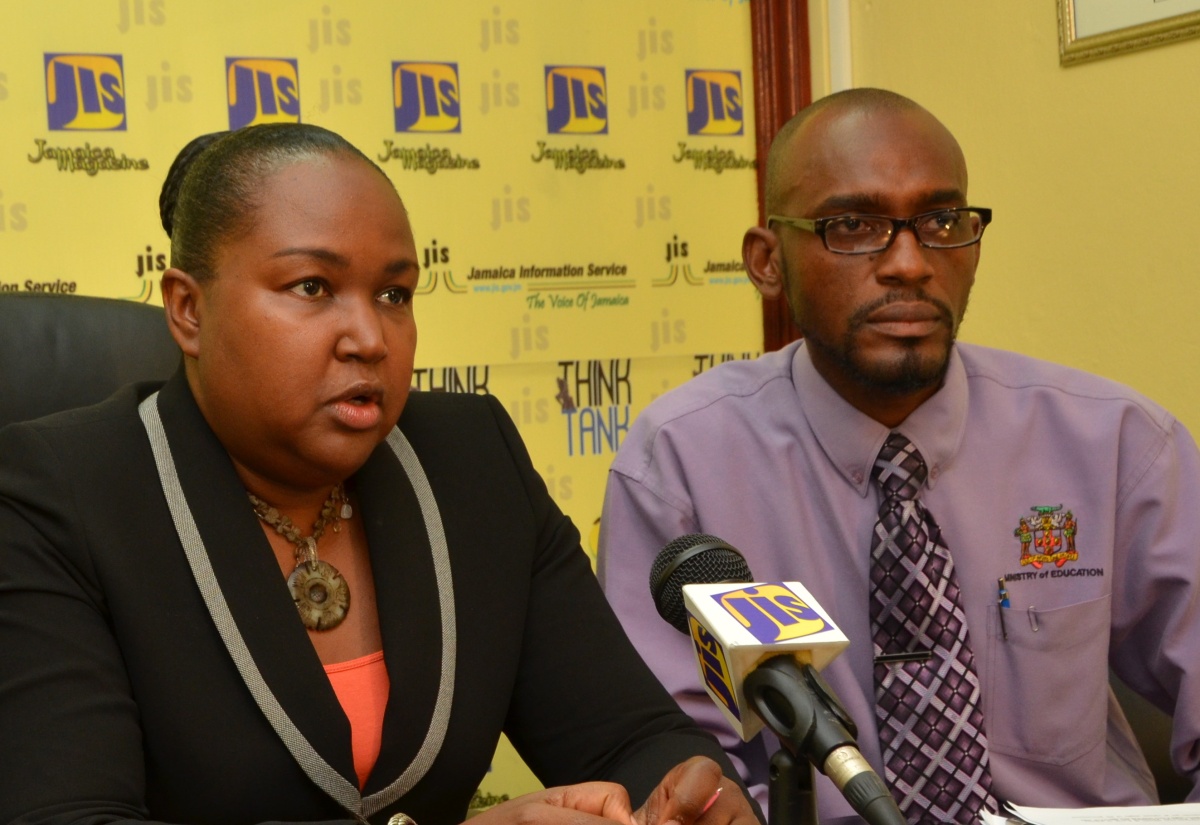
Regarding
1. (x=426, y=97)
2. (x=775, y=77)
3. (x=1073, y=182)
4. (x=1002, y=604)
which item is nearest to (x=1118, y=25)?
(x=1073, y=182)

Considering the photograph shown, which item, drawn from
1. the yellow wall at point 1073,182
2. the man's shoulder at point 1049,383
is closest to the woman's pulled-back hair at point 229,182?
the man's shoulder at point 1049,383

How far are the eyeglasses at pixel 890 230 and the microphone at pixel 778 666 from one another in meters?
0.82

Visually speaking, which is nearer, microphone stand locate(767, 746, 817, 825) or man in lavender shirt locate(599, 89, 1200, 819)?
microphone stand locate(767, 746, 817, 825)

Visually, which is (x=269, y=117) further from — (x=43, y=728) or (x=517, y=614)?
(x=43, y=728)

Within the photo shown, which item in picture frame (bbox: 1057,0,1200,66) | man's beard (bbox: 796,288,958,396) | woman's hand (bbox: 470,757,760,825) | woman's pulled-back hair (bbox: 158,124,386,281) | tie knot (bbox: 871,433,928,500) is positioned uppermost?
picture frame (bbox: 1057,0,1200,66)

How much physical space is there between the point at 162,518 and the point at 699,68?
80.8 inches

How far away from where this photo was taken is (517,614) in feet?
4.59

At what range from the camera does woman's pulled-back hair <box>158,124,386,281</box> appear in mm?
1230

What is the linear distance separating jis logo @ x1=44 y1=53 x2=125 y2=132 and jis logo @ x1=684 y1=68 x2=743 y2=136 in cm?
128

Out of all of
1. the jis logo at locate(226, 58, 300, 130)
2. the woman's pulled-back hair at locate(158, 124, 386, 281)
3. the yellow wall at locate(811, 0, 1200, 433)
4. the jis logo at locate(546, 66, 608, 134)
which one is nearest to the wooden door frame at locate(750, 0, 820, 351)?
the yellow wall at locate(811, 0, 1200, 433)

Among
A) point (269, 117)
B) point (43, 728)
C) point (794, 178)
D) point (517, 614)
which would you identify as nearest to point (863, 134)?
point (794, 178)

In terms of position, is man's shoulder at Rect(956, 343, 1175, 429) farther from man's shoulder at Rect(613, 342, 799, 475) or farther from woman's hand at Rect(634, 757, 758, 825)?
woman's hand at Rect(634, 757, 758, 825)

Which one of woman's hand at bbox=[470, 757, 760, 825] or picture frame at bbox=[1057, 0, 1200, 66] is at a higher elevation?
picture frame at bbox=[1057, 0, 1200, 66]

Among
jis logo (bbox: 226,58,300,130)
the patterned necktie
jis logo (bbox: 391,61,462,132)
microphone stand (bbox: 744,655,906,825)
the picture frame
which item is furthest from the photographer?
jis logo (bbox: 391,61,462,132)
